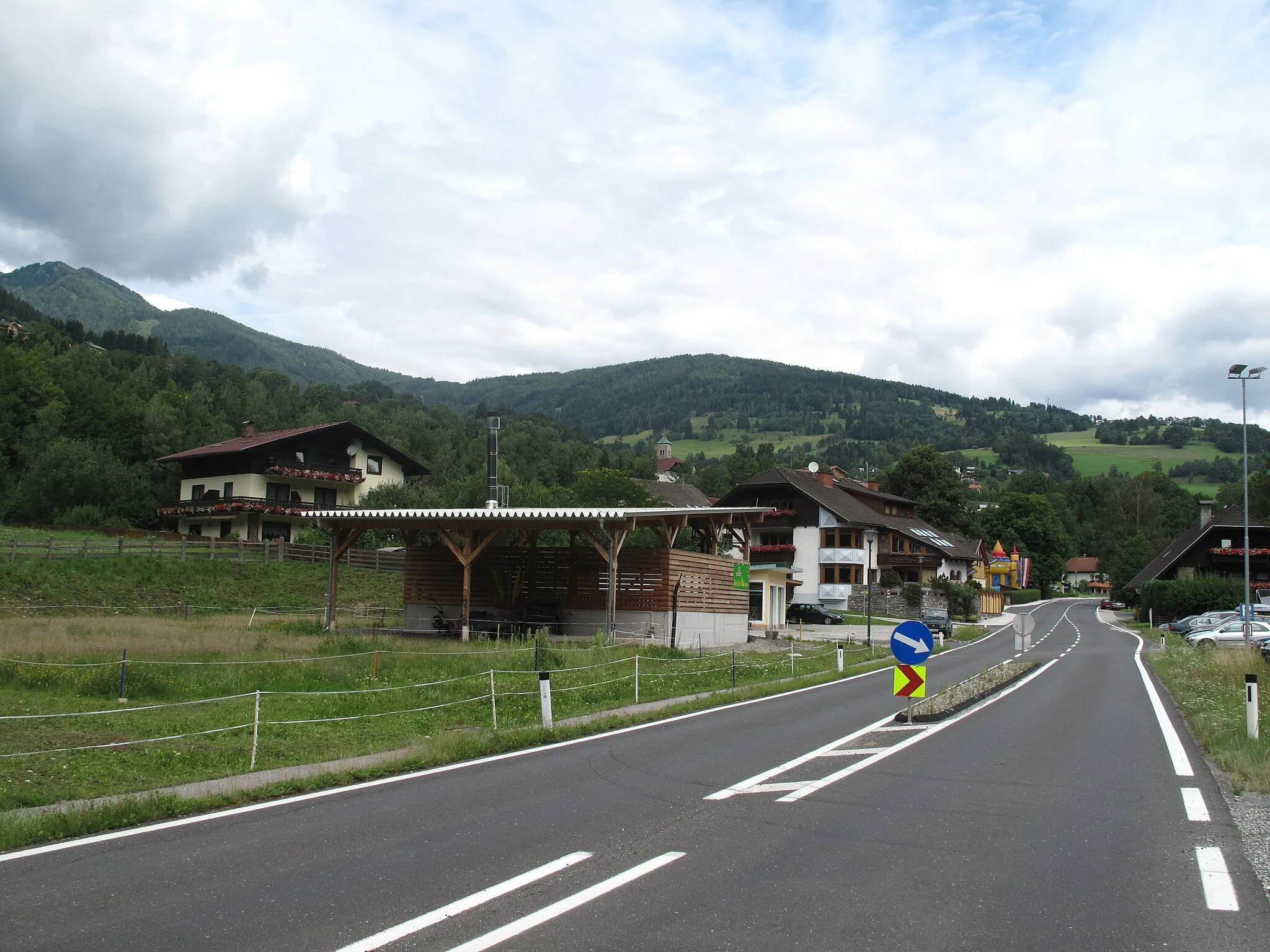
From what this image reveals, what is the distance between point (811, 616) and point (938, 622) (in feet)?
25.9

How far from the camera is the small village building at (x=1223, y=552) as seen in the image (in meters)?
67.6

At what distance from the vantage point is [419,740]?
13.9 meters

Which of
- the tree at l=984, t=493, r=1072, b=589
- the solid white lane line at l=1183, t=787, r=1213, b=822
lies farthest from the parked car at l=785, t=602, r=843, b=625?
the tree at l=984, t=493, r=1072, b=589

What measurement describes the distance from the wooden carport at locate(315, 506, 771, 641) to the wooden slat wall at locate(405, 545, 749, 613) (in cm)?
57

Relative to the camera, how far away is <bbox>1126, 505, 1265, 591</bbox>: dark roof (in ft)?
222

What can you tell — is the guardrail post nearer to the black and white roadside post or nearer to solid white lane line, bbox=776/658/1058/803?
solid white lane line, bbox=776/658/1058/803

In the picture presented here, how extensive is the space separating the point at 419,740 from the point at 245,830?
5352 mm

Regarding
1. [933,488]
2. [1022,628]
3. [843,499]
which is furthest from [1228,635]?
[933,488]

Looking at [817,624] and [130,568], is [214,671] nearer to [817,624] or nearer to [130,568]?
[130,568]

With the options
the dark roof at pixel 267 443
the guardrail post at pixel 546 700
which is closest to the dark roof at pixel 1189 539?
the dark roof at pixel 267 443

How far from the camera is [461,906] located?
6.28 metres

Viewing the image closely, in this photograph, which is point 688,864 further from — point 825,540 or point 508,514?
point 825,540

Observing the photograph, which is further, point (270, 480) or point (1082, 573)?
point (1082, 573)

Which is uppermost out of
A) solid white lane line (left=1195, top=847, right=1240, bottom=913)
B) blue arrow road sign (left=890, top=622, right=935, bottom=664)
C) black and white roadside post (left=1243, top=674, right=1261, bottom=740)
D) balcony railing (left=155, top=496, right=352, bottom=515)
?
balcony railing (left=155, top=496, right=352, bottom=515)
